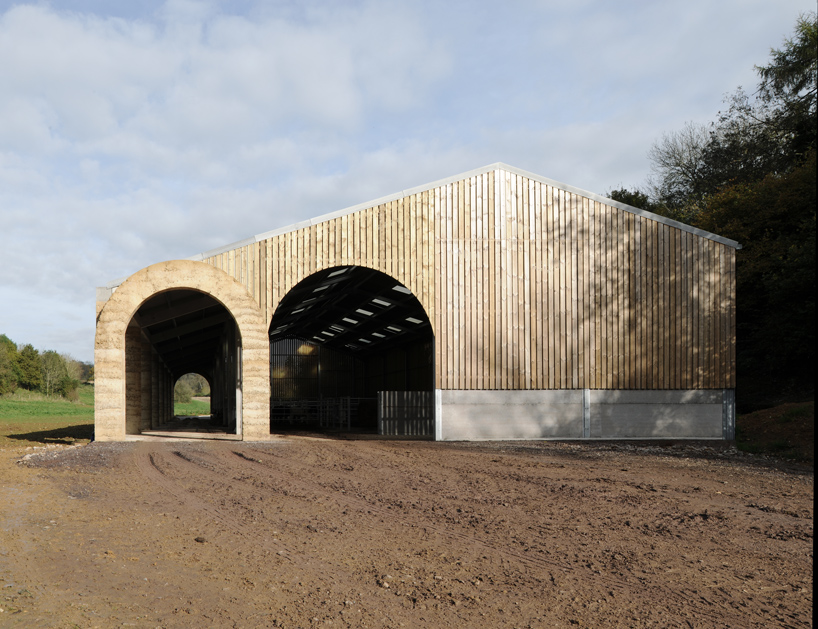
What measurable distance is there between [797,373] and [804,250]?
811cm

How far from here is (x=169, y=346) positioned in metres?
32.5

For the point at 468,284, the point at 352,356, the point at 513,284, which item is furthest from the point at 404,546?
the point at 352,356

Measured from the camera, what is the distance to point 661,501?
32.6 feet

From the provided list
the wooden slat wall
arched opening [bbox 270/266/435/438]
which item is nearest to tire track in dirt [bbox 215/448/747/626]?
the wooden slat wall

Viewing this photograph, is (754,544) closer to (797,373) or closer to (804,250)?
(804,250)

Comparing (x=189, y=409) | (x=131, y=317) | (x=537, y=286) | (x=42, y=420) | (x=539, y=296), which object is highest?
(x=537, y=286)

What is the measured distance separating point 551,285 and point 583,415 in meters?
4.01

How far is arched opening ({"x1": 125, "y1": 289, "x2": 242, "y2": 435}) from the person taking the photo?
21.8 m

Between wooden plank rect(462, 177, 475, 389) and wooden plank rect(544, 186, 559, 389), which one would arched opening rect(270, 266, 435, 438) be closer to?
wooden plank rect(462, 177, 475, 389)

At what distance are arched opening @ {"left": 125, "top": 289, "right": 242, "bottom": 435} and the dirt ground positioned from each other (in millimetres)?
8913

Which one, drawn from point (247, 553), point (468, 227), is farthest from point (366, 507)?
point (468, 227)

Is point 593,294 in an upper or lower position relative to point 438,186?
lower

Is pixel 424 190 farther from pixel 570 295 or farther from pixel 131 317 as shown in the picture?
pixel 131 317

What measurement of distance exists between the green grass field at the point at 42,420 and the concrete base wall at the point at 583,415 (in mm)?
11305
